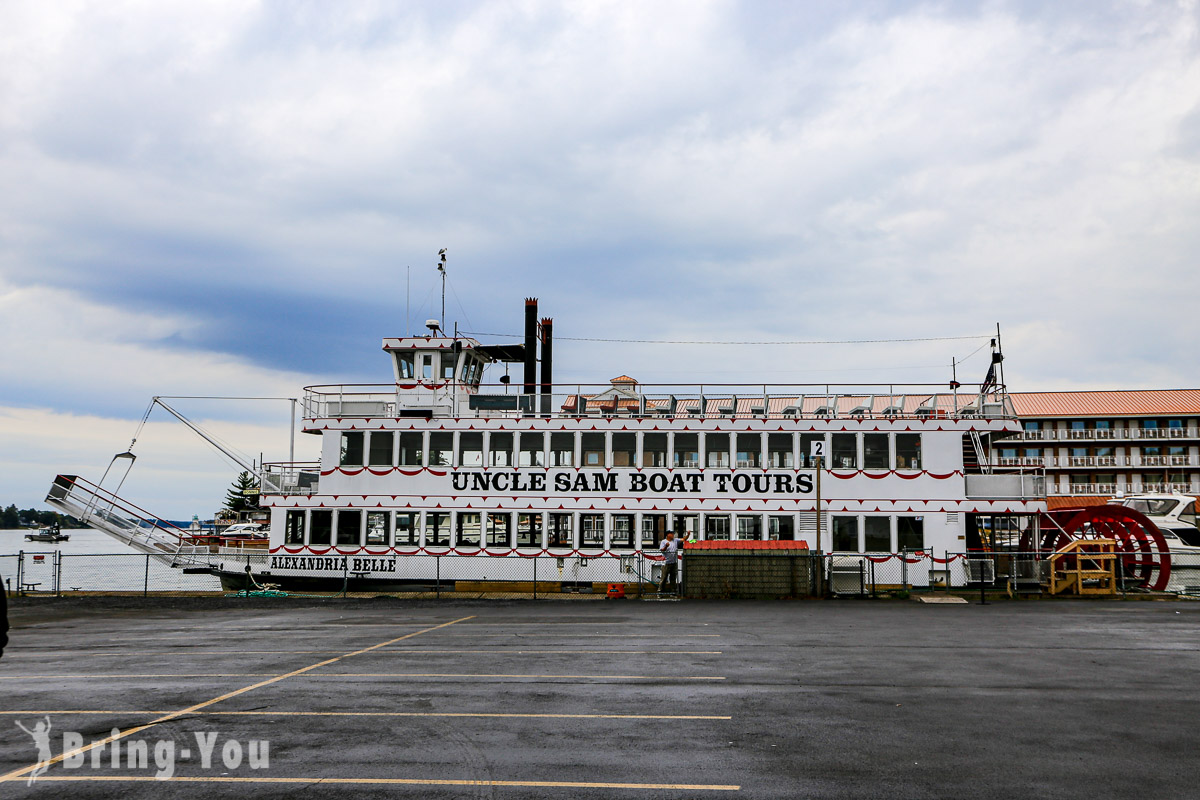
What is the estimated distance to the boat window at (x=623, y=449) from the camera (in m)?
31.1

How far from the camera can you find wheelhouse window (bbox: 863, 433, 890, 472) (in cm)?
3059

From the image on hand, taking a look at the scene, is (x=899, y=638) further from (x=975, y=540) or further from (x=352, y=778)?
(x=975, y=540)

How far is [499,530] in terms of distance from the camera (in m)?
31.1

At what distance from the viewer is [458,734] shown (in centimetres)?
950

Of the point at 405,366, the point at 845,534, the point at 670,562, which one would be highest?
the point at 405,366

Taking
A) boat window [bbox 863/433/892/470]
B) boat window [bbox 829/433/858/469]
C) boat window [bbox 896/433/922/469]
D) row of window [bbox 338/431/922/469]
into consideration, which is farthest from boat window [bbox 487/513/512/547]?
boat window [bbox 896/433/922/469]

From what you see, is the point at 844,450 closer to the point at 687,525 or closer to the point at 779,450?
the point at 779,450

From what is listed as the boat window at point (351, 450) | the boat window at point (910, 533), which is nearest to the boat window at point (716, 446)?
the boat window at point (910, 533)

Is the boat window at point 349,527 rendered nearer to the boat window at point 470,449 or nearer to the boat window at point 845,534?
the boat window at point 470,449

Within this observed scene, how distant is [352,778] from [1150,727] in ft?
26.6

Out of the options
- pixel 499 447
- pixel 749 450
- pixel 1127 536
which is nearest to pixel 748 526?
pixel 749 450

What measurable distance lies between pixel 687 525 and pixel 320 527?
12.4 m

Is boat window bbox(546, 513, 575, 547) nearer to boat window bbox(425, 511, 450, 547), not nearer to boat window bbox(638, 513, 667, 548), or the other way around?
boat window bbox(638, 513, 667, 548)

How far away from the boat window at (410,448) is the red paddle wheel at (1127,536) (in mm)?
20906
